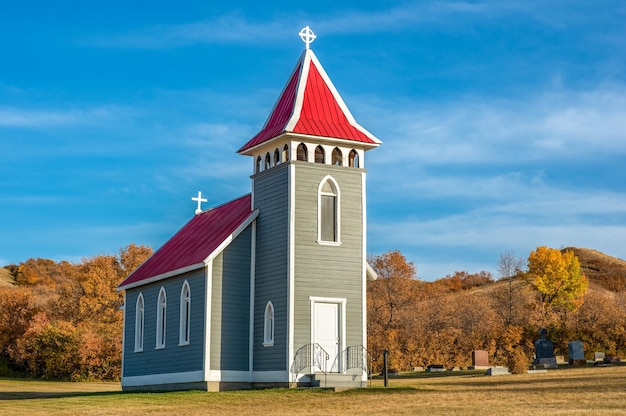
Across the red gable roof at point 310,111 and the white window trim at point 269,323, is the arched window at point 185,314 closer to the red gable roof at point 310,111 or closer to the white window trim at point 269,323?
the white window trim at point 269,323

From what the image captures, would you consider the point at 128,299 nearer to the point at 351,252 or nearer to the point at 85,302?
the point at 351,252

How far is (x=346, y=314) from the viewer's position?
103 feet

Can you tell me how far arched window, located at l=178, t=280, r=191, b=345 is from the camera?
108ft

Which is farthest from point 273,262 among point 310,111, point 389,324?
point 389,324

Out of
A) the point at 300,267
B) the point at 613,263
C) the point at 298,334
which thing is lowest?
the point at 298,334

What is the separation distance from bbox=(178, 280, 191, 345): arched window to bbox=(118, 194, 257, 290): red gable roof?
0.83m

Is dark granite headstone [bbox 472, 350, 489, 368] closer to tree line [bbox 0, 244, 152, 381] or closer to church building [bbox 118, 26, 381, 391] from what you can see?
church building [bbox 118, 26, 381, 391]

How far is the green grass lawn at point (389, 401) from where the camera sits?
859 inches

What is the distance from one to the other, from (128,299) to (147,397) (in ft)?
37.9

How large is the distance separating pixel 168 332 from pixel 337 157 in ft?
31.2

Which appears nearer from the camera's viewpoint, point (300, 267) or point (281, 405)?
point (281, 405)

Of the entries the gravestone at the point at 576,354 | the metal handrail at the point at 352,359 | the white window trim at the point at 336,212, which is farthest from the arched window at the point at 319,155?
the gravestone at the point at 576,354

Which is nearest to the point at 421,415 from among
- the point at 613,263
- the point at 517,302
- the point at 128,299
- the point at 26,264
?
the point at 128,299

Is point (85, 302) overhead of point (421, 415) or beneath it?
overhead
